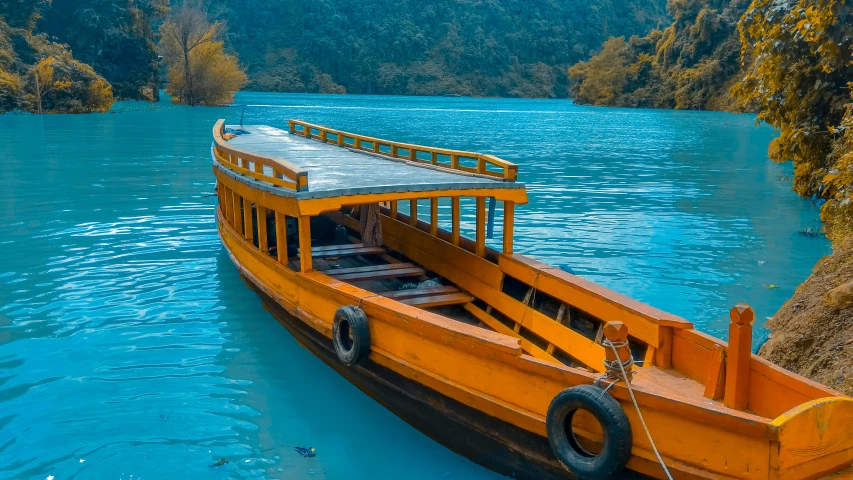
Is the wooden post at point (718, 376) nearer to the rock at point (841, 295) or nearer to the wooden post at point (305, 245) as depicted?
the rock at point (841, 295)

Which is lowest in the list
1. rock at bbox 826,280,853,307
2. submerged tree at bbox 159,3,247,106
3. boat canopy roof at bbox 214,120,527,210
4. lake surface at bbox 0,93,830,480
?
lake surface at bbox 0,93,830,480

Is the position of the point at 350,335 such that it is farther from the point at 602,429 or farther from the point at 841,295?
the point at 841,295

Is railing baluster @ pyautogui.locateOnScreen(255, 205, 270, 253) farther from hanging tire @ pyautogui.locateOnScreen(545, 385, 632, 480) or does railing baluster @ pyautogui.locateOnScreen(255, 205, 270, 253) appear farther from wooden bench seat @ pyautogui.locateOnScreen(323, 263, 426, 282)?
hanging tire @ pyautogui.locateOnScreen(545, 385, 632, 480)

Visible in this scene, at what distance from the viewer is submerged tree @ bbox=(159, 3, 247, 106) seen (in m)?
67.9

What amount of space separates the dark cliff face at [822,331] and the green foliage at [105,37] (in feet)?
239

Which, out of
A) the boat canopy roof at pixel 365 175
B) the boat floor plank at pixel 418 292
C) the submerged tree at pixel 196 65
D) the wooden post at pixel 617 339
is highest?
the submerged tree at pixel 196 65

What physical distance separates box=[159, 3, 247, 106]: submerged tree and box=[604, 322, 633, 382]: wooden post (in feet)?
227

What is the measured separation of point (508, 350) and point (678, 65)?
88.3 m

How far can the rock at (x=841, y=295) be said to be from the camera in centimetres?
652

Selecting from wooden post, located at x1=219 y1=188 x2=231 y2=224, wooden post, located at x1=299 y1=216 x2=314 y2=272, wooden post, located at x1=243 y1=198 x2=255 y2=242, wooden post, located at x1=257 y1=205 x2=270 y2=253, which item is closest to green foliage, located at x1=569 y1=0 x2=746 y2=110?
wooden post, located at x1=219 y1=188 x2=231 y2=224

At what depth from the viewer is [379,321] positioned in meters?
6.48

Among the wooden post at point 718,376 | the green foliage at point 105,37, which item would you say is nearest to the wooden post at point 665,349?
the wooden post at point 718,376

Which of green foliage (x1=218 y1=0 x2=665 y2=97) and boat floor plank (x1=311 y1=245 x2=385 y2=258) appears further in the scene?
green foliage (x1=218 y1=0 x2=665 y2=97)

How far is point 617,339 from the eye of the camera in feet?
→ 15.1
